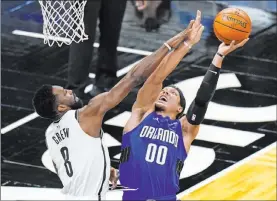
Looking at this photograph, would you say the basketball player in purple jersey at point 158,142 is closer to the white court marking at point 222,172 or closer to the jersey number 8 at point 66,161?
the jersey number 8 at point 66,161

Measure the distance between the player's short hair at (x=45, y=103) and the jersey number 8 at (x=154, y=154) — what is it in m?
0.93

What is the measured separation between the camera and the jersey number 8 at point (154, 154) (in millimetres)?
9305

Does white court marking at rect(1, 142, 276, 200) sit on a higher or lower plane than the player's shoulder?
lower

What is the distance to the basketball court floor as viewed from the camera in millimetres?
11000

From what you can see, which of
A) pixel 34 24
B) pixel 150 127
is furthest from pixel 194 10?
pixel 150 127

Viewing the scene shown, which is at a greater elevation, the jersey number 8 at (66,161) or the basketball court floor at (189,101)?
the jersey number 8 at (66,161)

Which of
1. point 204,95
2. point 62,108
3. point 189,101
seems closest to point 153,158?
point 204,95

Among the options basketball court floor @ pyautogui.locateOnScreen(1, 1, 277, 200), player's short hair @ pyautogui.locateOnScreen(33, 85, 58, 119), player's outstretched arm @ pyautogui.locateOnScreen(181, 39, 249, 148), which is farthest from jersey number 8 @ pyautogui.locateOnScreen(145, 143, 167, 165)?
basketball court floor @ pyautogui.locateOnScreen(1, 1, 277, 200)

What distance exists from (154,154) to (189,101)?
10.7 feet

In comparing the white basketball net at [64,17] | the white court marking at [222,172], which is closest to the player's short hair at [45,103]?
the white basketball net at [64,17]

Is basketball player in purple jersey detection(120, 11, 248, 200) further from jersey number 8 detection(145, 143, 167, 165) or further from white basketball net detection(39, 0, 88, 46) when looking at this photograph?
white basketball net detection(39, 0, 88, 46)

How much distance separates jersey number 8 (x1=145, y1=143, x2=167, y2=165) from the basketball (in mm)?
1121

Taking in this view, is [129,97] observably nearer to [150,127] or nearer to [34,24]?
[34,24]

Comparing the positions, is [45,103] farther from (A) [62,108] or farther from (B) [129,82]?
(B) [129,82]
